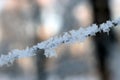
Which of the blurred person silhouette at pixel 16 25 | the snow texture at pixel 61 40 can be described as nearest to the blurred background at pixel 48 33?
the blurred person silhouette at pixel 16 25

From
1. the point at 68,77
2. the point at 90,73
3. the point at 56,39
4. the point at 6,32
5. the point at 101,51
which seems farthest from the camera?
the point at 6,32

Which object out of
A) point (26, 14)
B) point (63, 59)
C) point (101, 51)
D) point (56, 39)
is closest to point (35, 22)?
point (26, 14)

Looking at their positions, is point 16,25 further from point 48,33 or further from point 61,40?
point 61,40

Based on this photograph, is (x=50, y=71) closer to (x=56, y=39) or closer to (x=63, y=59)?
(x=63, y=59)

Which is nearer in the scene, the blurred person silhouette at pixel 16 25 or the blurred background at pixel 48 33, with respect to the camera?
the blurred background at pixel 48 33

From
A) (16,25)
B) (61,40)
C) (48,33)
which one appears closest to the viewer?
(61,40)

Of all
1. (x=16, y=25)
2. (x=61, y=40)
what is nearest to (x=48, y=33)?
(x=16, y=25)

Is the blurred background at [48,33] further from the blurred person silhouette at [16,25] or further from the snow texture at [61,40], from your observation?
the snow texture at [61,40]

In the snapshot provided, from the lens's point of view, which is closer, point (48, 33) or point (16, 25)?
point (48, 33)

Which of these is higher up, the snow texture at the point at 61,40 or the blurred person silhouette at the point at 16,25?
the blurred person silhouette at the point at 16,25

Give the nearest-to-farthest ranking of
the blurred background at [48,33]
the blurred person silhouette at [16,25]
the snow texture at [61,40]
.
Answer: the snow texture at [61,40]
the blurred background at [48,33]
the blurred person silhouette at [16,25]

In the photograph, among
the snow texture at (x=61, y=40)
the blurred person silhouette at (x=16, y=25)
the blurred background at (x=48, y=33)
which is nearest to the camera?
the snow texture at (x=61, y=40)
